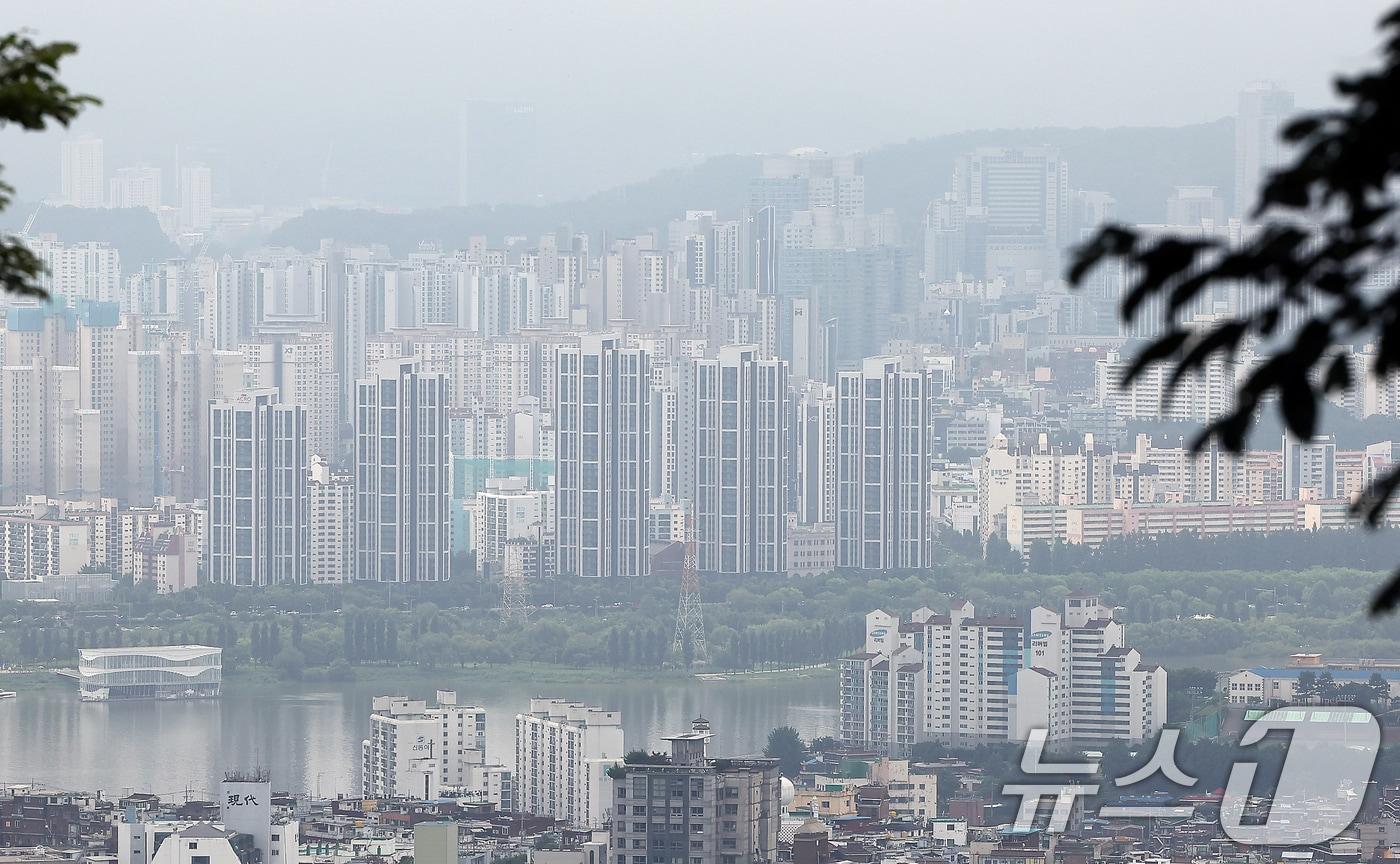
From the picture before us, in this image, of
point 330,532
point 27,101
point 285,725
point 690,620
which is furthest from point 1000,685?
point 27,101

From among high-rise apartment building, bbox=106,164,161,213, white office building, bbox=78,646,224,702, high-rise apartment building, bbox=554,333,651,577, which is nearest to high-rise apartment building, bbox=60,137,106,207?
high-rise apartment building, bbox=106,164,161,213

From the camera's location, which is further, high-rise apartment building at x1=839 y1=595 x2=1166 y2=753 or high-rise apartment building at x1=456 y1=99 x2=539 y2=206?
high-rise apartment building at x1=456 y1=99 x2=539 y2=206

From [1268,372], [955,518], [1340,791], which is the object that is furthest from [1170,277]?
[955,518]

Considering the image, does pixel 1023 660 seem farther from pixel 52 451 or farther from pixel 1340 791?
pixel 52 451

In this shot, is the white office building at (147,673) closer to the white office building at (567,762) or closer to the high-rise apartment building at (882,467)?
the white office building at (567,762)

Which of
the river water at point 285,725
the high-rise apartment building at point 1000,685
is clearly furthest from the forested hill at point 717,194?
the high-rise apartment building at point 1000,685

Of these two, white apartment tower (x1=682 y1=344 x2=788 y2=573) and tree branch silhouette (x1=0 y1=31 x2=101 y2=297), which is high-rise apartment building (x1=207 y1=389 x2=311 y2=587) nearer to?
white apartment tower (x1=682 y1=344 x2=788 y2=573)

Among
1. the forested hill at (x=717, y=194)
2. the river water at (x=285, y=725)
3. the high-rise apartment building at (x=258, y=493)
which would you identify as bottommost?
the river water at (x=285, y=725)
